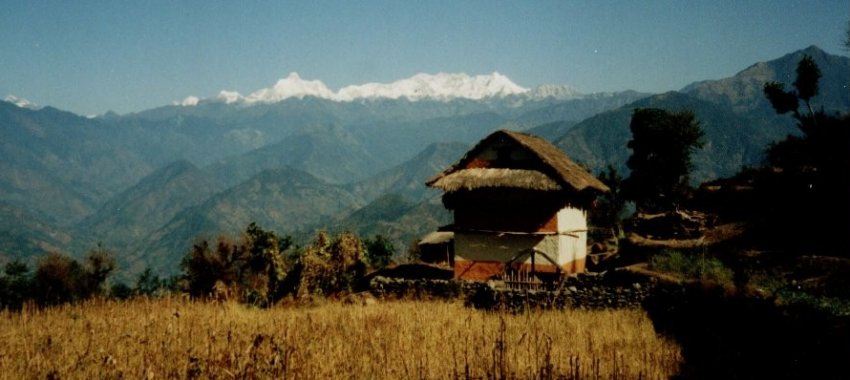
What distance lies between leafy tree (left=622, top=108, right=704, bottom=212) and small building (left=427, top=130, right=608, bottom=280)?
78.2 ft

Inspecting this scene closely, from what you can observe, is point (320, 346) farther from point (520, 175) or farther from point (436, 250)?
point (436, 250)

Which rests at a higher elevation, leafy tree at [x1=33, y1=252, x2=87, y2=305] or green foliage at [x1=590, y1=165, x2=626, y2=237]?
green foliage at [x1=590, y1=165, x2=626, y2=237]

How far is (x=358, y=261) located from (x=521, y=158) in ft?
33.8

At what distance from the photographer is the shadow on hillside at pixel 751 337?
690 centimetres

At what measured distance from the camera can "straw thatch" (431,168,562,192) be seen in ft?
77.3

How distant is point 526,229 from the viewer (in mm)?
24000

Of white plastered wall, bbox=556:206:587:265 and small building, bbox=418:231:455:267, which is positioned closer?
white plastered wall, bbox=556:206:587:265

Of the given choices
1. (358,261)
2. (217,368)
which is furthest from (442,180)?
(217,368)

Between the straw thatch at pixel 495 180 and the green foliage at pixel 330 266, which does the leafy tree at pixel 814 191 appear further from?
the green foliage at pixel 330 266

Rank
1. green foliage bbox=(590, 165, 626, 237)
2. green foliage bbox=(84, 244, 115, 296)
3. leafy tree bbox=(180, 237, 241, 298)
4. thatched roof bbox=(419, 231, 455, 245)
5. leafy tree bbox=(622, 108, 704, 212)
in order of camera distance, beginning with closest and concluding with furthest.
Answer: thatched roof bbox=(419, 231, 455, 245), leafy tree bbox=(180, 237, 241, 298), leafy tree bbox=(622, 108, 704, 212), green foliage bbox=(84, 244, 115, 296), green foliage bbox=(590, 165, 626, 237)

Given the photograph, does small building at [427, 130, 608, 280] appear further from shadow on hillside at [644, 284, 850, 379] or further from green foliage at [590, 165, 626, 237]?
green foliage at [590, 165, 626, 237]

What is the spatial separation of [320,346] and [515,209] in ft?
59.4

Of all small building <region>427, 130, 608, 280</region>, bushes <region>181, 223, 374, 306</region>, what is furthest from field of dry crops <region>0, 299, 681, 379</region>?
small building <region>427, 130, 608, 280</region>

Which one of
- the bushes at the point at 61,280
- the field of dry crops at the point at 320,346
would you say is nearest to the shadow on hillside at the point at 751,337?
the field of dry crops at the point at 320,346
